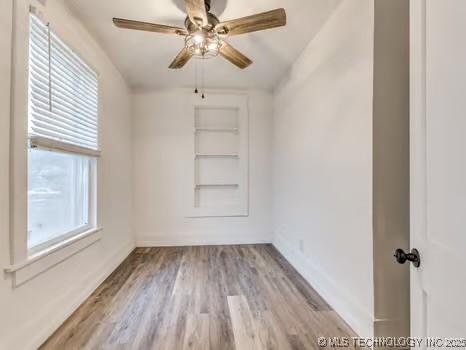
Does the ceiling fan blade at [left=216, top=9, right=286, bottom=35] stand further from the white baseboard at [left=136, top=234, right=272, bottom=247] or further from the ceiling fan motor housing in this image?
the white baseboard at [left=136, top=234, right=272, bottom=247]

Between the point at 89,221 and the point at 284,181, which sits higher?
the point at 284,181

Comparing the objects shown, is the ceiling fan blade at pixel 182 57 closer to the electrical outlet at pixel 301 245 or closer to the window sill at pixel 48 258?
the window sill at pixel 48 258

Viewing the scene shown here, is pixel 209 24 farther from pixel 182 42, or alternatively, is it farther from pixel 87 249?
pixel 87 249

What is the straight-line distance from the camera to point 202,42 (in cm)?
219

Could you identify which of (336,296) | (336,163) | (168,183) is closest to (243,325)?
Result: (336,296)

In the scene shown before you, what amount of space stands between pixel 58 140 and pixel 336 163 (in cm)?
220

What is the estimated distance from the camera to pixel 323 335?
6.08 ft

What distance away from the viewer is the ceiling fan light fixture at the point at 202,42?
213 centimetres

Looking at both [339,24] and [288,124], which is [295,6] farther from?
[288,124]

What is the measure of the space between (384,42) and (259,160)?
2809mm
